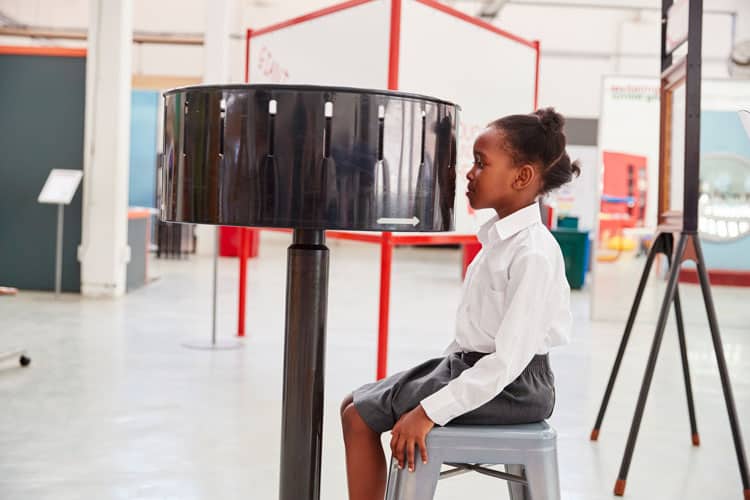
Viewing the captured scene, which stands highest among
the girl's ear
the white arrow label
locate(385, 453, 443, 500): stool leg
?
the girl's ear

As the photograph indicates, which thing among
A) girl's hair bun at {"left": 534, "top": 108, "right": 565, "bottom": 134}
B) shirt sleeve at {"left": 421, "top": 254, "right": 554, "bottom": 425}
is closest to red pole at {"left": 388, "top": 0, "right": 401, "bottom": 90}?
girl's hair bun at {"left": 534, "top": 108, "right": 565, "bottom": 134}

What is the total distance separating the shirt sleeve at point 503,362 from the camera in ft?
4.71

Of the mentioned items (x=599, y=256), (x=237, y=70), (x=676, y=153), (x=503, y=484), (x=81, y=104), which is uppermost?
(x=237, y=70)

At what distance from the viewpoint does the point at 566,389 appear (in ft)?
13.6

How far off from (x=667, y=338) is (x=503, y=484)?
A: 3889 mm

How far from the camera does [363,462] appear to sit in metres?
1.60

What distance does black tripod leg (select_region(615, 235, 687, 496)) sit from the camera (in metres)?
2.50

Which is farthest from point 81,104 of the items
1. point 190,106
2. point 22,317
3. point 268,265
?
point 190,106

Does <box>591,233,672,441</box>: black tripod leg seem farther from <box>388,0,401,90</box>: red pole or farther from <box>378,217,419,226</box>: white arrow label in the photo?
<box>378,217,419,226</box>: white arrow label

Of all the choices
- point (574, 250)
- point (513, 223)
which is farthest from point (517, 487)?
point (574, 250)

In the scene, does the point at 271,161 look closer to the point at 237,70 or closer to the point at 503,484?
the point at 503,484

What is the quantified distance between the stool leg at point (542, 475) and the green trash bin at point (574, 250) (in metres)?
7.97

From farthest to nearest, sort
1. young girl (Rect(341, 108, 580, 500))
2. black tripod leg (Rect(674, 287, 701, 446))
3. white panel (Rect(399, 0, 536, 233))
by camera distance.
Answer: white panel (Rect(399, 0, 536, 233))
black tripod leg (Rect(674, 287, 701, 446))
young girl (Rect(341, 108, 580, 500))

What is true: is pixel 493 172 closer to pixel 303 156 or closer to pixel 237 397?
pixel 303 156
